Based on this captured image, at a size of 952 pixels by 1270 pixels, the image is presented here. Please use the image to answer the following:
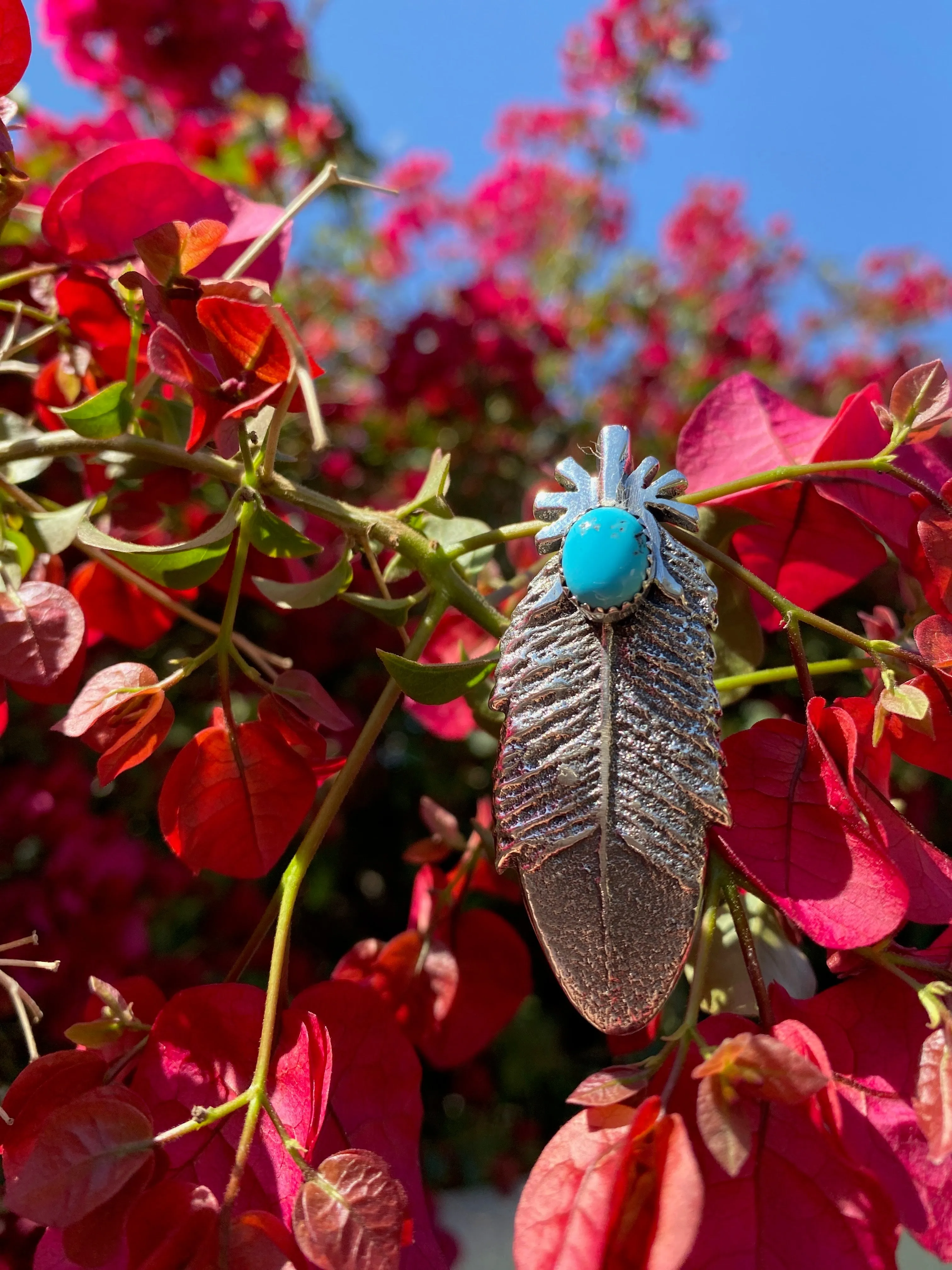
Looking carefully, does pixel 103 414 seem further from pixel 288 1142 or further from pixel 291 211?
pixel 288 1142

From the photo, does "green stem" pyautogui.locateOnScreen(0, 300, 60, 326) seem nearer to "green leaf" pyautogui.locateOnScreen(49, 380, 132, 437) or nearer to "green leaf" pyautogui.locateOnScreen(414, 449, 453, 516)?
"green leaf" pyautogui.locateOnScreen(49, 380, 132, 437)

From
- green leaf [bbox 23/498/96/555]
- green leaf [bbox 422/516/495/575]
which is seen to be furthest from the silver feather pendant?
green leaf [bbox 23/498/96/555]

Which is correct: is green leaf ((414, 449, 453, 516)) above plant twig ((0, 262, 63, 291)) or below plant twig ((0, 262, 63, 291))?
below

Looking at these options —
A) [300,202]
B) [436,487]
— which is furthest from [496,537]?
[300,202]

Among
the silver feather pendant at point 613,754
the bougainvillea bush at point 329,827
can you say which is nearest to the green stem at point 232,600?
the bougainvillea bush at point 329,827

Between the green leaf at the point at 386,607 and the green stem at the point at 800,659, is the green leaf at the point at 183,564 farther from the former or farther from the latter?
the green stem at the point at 800,659

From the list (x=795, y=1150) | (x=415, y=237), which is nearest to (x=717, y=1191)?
(x=795, y=1150)
